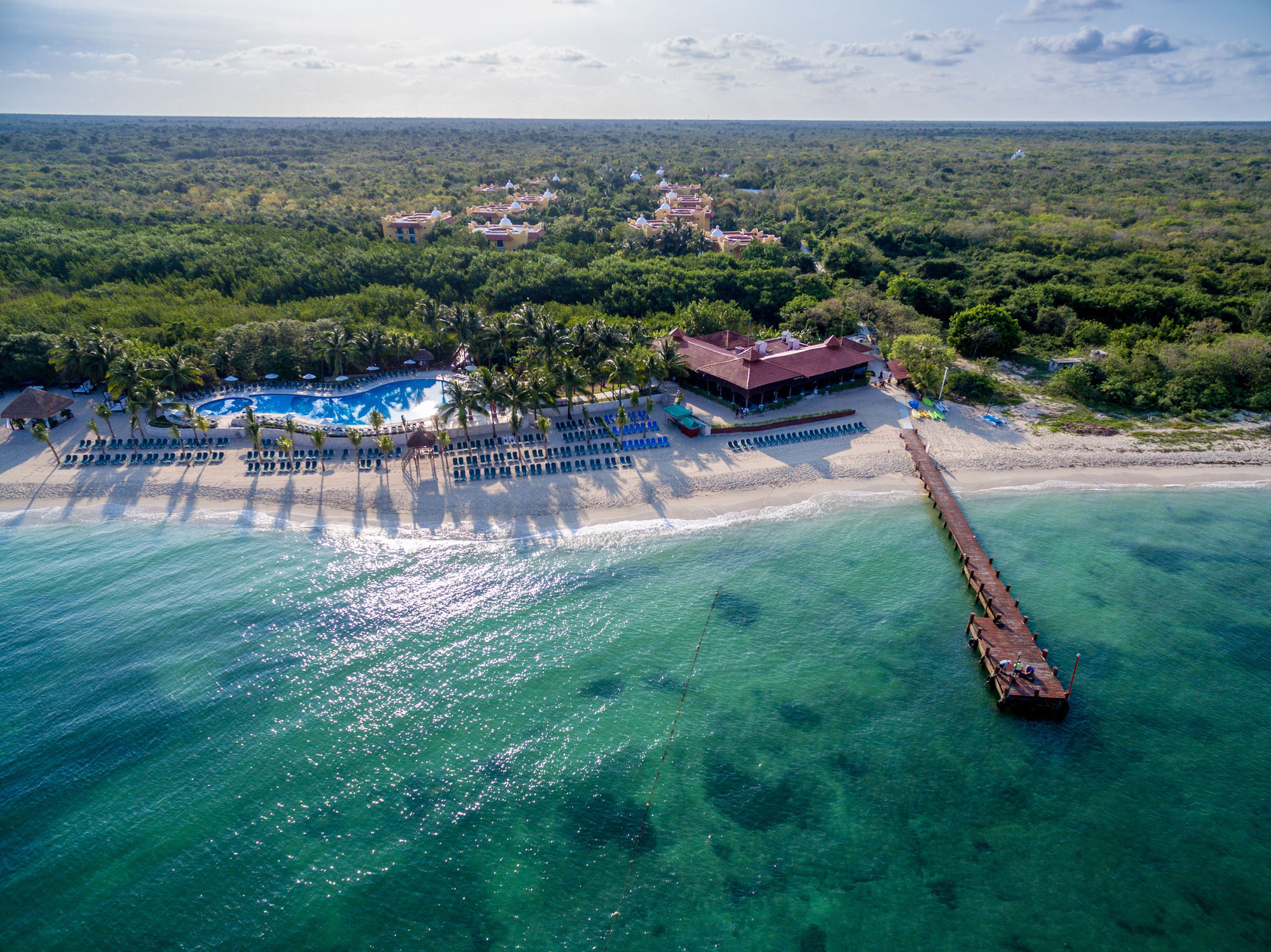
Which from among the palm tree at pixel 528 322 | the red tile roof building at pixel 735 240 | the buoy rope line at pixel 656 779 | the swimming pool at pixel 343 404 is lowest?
the buoy rope line at pixel 656 779

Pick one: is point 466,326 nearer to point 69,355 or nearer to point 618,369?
point 618,369

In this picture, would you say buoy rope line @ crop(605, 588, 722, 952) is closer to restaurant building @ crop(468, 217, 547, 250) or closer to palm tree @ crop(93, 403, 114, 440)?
palm tree @ crop(93, 403, 114, 440)

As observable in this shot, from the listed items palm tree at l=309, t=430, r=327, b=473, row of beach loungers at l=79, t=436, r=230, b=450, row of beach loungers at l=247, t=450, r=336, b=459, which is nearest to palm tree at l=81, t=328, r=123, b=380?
row of beach loungers at l=79, t=436, r=230, b=450

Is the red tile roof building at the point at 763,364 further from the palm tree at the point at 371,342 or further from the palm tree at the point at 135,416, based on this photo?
the palm tree at the point at 135,416

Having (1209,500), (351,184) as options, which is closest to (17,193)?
(351,184)

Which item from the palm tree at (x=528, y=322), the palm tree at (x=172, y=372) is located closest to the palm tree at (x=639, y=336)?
the palm tree at (x=528, y=322)

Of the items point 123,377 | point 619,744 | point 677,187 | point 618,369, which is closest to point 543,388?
point 618,369

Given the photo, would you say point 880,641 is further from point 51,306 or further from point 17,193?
point 17,193
